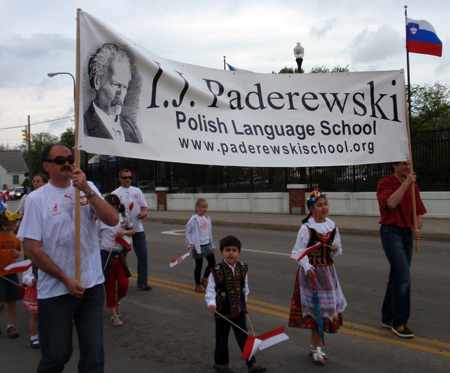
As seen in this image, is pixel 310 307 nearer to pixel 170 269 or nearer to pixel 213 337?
pixel 213 337

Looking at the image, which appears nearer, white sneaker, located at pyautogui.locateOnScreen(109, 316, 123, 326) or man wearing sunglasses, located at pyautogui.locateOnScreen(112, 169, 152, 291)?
white sneaker, located at pyautogui.locateOnScreen(109, 316, 123, 326)

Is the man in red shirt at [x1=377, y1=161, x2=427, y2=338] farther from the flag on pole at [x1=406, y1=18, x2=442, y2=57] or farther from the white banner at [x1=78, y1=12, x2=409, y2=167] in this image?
the flag on pole at [x1=406, y1=18, x2=442, y2=57]

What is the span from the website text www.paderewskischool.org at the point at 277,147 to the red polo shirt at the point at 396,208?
555 millimetres

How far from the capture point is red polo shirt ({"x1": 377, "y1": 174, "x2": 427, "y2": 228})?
5.19 m

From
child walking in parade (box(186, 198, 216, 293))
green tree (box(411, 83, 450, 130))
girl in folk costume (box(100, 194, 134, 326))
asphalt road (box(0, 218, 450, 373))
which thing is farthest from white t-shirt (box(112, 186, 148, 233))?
green tree (box(411, 83, 450, 130))

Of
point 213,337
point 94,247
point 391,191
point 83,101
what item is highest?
point 83,101

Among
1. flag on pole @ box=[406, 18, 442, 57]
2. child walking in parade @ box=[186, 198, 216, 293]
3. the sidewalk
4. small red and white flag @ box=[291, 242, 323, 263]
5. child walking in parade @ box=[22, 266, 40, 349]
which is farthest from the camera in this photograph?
the sidewalk

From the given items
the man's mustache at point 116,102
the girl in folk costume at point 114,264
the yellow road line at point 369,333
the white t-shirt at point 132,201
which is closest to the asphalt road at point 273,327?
the yellow road line at point 369,333

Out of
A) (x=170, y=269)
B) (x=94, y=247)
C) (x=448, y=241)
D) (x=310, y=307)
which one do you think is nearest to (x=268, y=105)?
(x=310, y=307)

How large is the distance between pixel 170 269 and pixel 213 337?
166 inches

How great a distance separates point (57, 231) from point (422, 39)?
6.17 meters

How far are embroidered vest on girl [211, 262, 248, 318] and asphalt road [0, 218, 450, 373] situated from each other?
65 centimetres

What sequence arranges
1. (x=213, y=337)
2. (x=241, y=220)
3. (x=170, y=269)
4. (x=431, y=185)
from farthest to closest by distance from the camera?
(x=241, y=220), (x=431, y=185), (x=170, y=269), (x=213, y=337)

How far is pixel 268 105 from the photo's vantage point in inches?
186
